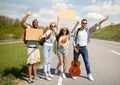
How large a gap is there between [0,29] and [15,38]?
1708cm

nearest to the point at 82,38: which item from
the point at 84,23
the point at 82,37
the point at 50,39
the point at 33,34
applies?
the point at 82,37

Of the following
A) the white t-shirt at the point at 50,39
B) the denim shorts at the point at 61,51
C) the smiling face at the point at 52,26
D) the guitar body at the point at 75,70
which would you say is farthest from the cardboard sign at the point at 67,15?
the guitar body at the point at 75,70

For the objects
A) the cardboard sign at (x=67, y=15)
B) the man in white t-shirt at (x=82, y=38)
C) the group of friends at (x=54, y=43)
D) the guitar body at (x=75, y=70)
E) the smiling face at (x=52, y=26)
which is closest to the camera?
the group of friends at (x=54, y=43)

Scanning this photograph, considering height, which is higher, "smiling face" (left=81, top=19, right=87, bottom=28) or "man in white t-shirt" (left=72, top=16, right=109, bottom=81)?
"smiling face" (left=81, top=19, right=87, bottom=28)

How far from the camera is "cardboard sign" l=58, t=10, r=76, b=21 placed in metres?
8.09

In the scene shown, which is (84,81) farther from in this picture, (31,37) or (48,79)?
(31,37)

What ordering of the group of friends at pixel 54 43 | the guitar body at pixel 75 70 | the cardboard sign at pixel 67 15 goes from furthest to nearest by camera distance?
1. the guitar body at pixel 75 70
2. the cardboard sign at pixel 67 15
3. the group of friends at pixel 54 43

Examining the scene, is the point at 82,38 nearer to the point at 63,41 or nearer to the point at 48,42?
the point at 63,41

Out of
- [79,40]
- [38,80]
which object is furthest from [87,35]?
[38,80]

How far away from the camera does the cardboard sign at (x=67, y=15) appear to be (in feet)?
26.5

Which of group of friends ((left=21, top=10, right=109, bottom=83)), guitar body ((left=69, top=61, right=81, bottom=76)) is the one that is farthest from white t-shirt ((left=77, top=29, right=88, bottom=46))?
guitar body ((left=69, top=61, right=81, bottom=76))

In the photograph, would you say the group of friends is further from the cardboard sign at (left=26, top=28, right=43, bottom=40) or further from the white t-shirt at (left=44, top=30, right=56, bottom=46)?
the cardboard sign at (left=26, top=28, right=43, bottom=40)

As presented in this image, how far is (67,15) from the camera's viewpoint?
26.5 ft

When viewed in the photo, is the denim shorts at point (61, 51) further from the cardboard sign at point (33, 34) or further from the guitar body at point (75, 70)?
the cardboard sign at point (33, 34)
